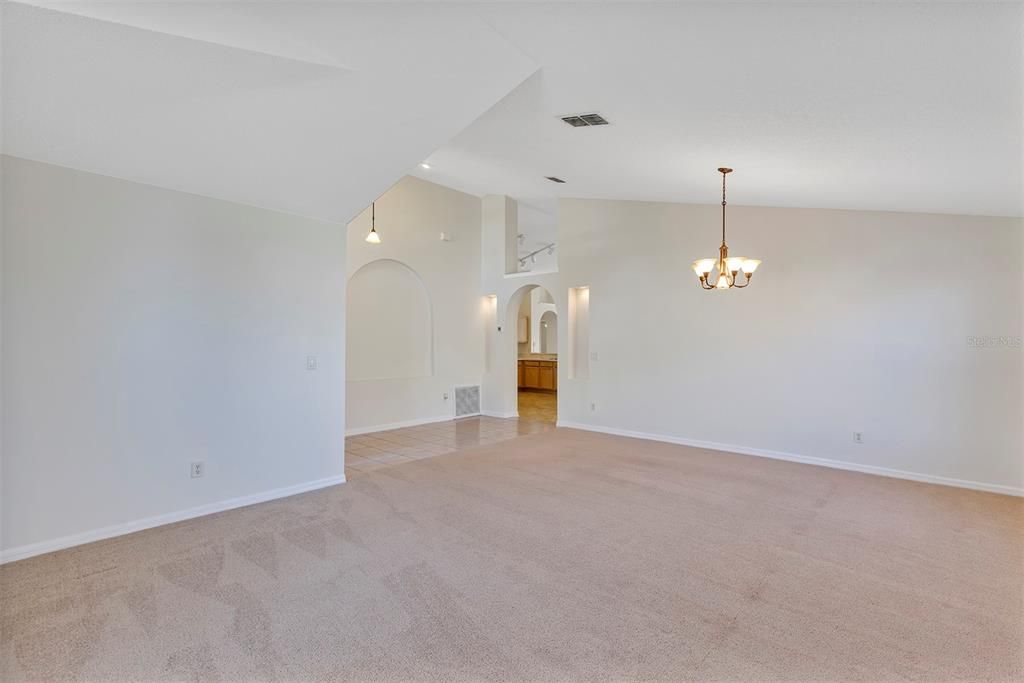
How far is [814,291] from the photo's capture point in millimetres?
5184

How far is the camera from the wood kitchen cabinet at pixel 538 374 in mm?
11383

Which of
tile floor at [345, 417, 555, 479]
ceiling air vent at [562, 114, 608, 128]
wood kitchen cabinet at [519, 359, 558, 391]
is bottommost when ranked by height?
tile floor at [345, 417, 555, 479]

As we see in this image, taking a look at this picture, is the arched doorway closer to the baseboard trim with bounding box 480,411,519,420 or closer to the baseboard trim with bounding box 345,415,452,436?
the baseboard trim with bounding box 480,411,519,420

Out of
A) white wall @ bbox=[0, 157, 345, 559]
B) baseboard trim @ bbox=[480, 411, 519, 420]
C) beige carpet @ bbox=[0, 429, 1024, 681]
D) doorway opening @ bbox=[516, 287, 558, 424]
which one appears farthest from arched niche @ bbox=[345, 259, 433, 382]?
beige carpet @ bbox=[0, 429, 1024, 681]

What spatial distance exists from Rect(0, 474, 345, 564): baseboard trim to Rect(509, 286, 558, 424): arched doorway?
461 cm

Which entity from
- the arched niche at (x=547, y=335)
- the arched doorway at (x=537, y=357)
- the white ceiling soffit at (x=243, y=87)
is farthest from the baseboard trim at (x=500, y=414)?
the white ceiling soffit at (x=243, y=87)

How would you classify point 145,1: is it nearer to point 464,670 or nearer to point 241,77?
point 241,77

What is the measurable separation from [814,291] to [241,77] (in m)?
5.43

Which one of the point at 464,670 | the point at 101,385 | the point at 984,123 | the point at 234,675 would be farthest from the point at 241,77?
the point at 984,123

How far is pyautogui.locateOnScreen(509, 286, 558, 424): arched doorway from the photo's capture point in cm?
959

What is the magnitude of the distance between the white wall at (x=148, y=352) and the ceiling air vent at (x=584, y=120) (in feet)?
7.78

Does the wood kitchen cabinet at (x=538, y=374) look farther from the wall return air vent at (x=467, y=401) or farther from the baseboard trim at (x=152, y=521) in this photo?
the baseboard trim at (x=152, y=521)

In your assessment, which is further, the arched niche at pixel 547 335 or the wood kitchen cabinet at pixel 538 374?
the arched niche at pixel 547 335

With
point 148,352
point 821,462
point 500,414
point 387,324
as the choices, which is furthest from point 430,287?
point 821,462
